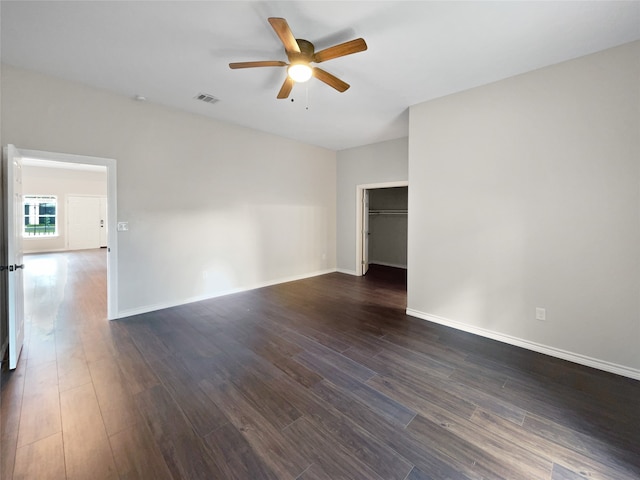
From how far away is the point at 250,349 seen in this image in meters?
2.87

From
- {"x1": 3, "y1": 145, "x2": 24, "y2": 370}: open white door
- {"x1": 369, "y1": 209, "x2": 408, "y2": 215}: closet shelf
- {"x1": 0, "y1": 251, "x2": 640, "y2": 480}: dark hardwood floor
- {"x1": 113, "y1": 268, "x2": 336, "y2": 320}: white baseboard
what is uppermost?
{"x1": 369, "y1": 209, "x2": 408, "y2": 215}: closet shelf

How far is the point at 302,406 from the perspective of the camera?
2.01m

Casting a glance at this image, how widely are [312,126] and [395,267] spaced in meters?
4.47

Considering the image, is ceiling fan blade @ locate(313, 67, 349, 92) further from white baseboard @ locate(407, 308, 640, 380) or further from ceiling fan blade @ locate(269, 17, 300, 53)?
white baseboard @ locate(407, 308, 640, 380)

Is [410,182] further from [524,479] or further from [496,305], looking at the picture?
[524,479]

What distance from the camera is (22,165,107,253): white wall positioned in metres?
9.00

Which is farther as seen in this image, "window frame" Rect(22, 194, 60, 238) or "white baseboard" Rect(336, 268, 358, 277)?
"window frame" Rect(22, 194, 60, 238)

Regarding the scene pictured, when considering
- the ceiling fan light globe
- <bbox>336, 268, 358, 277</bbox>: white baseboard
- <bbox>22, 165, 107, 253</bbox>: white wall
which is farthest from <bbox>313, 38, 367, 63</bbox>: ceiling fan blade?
<bbox>22, 165, 107, 253</bbox>: white wall

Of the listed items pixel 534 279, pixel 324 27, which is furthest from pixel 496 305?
pixel 324 27

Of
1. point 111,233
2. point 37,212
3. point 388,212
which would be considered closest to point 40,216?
point 37,212

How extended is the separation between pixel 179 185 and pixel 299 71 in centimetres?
270

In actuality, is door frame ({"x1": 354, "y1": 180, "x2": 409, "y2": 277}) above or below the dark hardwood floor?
above

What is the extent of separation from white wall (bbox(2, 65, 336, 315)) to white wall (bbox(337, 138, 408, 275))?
2.97ft

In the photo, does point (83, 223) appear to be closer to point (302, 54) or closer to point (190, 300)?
point (190, 300)
